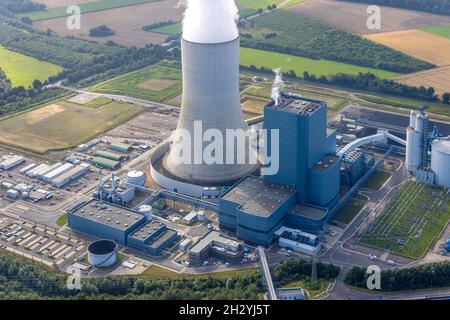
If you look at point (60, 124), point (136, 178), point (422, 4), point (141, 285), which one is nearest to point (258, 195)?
point (136, 178)

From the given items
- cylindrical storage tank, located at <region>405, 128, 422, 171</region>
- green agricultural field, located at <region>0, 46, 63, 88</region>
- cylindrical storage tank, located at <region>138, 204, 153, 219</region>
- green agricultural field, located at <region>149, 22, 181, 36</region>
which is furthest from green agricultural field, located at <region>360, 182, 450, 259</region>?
green agricultural field, located at <region>149, 22, 181, 36</region>

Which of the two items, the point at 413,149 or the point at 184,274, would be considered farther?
the point at 413,149

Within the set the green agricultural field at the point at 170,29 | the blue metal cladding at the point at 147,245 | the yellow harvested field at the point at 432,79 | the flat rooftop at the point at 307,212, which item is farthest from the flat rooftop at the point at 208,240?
the green agricultural field at the point at 170,29

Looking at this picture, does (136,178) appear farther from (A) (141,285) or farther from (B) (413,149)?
(B) (413,149)

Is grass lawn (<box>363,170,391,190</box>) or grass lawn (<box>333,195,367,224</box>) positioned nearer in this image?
grass lawn (<box>333,195,367,224</box>)

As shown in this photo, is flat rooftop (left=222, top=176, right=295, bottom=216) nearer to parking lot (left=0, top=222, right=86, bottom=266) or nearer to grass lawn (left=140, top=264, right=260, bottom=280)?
grass lawn (left=140, top=264, right=260, bottom=280)

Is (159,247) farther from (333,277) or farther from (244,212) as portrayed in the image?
(333,277)
